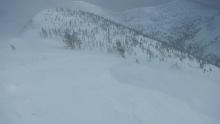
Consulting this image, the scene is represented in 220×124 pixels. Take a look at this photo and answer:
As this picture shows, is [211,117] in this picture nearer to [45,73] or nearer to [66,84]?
[66,84]

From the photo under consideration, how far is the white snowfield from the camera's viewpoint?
9.15 metres

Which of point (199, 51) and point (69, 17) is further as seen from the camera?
point (199, 51)

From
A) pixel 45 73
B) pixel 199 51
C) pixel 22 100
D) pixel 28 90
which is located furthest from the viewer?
pixel 199 51

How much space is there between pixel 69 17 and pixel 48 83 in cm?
9499

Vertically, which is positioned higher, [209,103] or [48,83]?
[48,83]

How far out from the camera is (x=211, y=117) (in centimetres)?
1058

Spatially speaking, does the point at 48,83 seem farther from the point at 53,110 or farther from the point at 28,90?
the point at 53,110

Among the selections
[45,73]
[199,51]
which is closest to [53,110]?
[45,73]

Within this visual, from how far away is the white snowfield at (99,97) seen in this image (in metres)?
9.15

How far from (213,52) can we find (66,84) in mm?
187069

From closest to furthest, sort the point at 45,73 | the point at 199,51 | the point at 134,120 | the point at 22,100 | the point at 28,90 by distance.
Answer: the point at 134,120 → the point at 22,100 → the point at 28,90 → the point at 45,73 → the point at 199,51

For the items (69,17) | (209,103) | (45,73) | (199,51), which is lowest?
(199,51)

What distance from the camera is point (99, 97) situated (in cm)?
1066

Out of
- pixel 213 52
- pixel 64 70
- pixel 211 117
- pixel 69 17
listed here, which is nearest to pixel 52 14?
pixel 69 17
